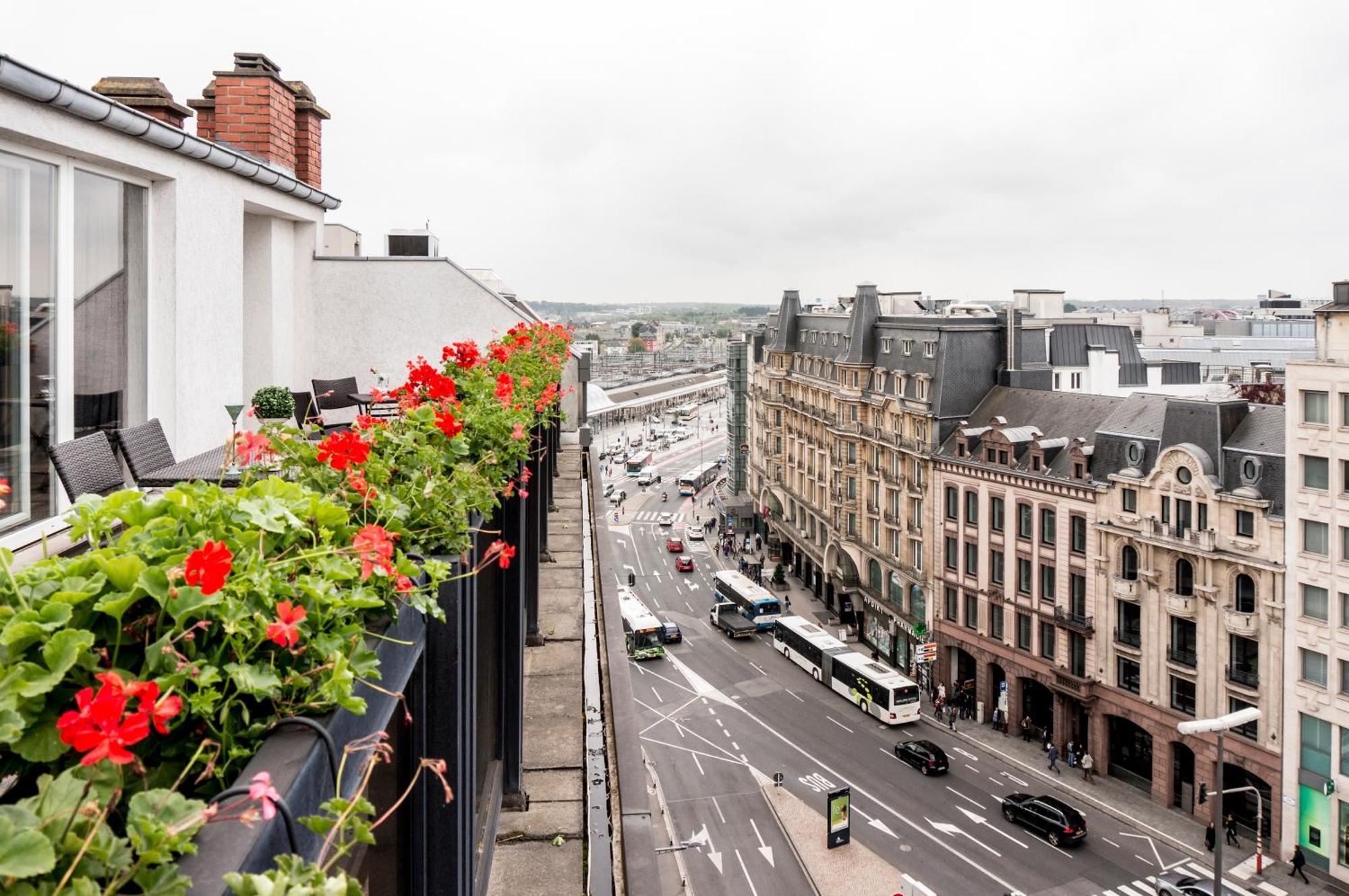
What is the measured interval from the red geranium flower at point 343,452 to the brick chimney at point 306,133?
42.0 ft

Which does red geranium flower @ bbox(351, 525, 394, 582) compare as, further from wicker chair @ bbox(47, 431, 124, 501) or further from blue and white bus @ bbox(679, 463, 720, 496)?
blue and white bus @ bbox(679, 463, 720, 496)

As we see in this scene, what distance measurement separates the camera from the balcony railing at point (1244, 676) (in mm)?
32406

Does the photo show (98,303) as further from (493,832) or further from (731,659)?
(731,659)

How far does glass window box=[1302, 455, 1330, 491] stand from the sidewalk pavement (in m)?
17.3

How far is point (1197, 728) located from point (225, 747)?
20656 mm

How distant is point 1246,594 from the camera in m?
32.9

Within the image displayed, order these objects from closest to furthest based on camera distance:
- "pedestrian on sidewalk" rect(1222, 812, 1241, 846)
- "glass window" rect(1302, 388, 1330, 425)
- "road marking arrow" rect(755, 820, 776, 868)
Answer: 1. "glass window" rect(1302, 388, 1330, 425)
2. "road marking arrow" rect(755, 820, 776, 868)
3. "pedestrian on sidewalk" rect(1222, 812, 1241, 846)

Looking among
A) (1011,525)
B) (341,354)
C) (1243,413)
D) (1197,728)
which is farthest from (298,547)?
(1011,525)

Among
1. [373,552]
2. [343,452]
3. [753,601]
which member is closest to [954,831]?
[753,601]

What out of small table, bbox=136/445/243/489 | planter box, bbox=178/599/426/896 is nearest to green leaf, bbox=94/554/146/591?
planter box, bbox=178/599/426/896

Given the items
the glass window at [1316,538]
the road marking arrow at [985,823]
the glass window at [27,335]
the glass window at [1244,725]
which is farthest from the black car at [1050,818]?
the glass window at [27,335]

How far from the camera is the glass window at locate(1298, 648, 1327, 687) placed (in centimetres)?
3039

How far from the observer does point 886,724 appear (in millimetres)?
42906

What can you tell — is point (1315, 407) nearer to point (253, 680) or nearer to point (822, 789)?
point (822, 789)
